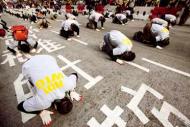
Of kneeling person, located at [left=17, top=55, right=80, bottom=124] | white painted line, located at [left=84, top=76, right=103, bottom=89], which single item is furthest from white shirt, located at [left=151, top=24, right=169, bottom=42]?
kneeling person, located at [left=17, top=55, right=80, bottom=124]

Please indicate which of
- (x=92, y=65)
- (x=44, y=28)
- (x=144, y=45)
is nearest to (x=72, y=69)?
(x=92, y=65)

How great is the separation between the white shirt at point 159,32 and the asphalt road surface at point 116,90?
23.7 inches

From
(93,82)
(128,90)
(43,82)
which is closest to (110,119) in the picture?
(128,90)

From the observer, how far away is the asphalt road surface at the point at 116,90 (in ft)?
9.55

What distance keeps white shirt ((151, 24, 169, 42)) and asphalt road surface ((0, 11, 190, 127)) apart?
1.98ft

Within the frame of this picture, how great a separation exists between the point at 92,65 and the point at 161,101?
251 centimetres

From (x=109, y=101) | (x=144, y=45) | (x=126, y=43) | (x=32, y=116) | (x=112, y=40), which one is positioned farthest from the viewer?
(x=144, y=45)

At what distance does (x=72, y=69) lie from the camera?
486 cm

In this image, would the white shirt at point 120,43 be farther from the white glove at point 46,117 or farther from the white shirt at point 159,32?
the white glove at point 46,117

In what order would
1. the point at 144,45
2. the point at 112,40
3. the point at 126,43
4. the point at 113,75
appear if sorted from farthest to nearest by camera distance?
the point at 144,45 < the point at 112,40 < the point at 126,43 < the point at 113,75

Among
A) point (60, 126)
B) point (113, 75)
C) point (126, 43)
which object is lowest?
point (60, 126)

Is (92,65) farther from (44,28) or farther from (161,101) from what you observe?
(44,28)

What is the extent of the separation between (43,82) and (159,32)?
577 cm

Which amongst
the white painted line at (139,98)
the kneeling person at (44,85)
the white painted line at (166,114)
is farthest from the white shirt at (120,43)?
the kneeling person at (44,85)
